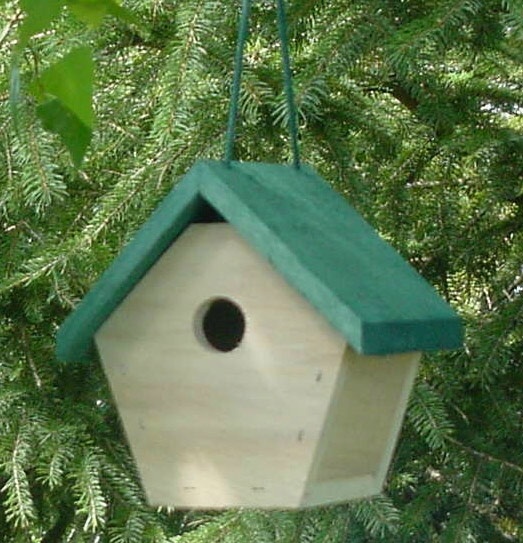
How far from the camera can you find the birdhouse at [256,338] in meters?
1.15

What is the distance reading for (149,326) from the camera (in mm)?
1241

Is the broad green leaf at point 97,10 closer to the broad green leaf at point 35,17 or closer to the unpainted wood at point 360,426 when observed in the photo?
the broad green leaf at point 35,17

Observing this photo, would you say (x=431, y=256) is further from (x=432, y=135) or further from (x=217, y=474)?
(x=217, y=474)

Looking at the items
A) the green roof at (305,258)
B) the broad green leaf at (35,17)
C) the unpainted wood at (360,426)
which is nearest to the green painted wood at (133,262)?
the green roof at (305,258)

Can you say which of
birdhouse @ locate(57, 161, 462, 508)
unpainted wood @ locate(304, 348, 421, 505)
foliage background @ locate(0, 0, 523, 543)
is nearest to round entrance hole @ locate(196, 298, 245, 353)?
birdhouse @ locate(57, 161, 462, 508)

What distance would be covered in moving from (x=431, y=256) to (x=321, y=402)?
0.92 meters

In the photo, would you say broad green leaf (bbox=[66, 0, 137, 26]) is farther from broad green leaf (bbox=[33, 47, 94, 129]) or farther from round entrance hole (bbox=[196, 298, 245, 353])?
round entrance hole (bbox=[196, 298, 245, 353])

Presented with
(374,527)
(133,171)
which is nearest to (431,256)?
(374,527)

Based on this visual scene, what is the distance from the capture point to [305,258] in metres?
1.13

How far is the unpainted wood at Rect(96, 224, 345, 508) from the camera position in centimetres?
116

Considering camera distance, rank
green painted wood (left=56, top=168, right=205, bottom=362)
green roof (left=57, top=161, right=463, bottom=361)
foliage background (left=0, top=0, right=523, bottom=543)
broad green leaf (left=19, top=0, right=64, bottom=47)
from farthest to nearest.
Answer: foliage background (left=0, top=0, right=523, bottom=543) → green painted wood (left=56, top=168, right=205, bottom=362) → green roof (left=57, top=161, right=463, bottom=361) → broad green leaf (left=19, top=0, right=64, bottom=47)

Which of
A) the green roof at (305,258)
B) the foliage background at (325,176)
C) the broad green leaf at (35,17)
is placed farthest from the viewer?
the foliage background at (325,176)

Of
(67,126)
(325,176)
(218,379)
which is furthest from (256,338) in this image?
(325,176)

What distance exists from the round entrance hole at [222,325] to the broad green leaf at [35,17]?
0.38 m
